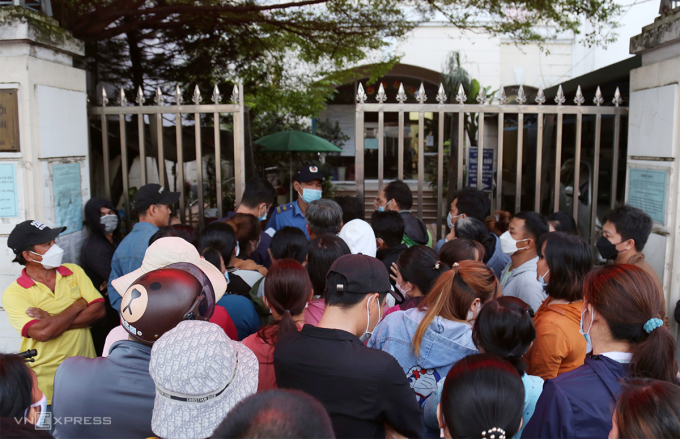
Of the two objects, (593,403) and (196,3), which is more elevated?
(196,3)

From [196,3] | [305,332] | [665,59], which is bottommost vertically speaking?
[305,332]

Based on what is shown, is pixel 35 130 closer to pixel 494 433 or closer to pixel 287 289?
pixel 287 289

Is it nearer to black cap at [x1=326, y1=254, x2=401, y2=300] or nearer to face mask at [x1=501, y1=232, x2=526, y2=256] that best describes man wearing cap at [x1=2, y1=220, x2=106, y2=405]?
black cap at [x1=326, y1=254, x2=401, y2=300]

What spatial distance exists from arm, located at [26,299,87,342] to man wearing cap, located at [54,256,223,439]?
3.57 feet

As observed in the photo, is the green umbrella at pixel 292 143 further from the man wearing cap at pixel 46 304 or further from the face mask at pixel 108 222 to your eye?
the man wearing cap at pixel 46 304

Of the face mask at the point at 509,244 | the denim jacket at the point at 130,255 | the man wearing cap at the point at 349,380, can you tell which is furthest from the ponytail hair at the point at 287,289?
the face mask at the point at 509,244

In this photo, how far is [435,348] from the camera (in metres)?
2.11

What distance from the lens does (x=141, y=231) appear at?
340cm

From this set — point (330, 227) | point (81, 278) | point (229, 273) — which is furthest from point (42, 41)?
point (330, 227)

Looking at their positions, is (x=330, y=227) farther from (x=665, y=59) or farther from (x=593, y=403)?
(x=665, y=59)

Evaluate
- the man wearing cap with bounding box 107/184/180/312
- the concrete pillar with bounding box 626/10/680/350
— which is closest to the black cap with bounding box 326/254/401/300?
the man wearing cap with bounding box 107/184/180/312

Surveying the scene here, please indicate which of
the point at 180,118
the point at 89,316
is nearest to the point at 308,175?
the point at 180,118

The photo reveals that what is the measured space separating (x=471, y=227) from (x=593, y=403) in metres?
1.95

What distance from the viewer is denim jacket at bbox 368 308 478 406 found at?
6.92ft
